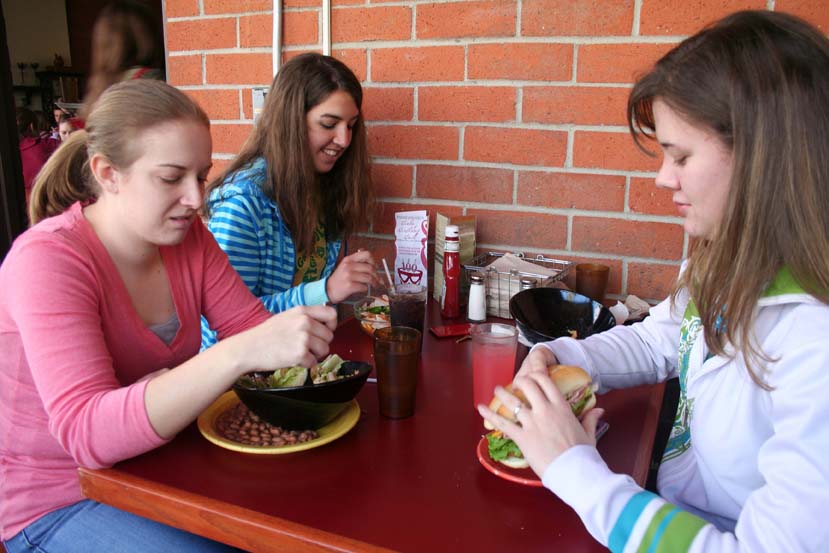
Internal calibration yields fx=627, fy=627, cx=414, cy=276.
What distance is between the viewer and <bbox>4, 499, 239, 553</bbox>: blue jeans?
0.97m

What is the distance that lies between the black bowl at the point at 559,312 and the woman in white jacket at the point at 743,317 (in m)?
0.53

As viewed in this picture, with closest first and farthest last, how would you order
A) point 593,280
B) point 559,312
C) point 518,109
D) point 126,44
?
point 559,312 → point 593,280 → point 518,109 → point 126,44

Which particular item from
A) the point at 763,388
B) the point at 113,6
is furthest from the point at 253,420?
the point at 113,6

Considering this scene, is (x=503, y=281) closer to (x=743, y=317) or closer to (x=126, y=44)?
(x=743, y=317)

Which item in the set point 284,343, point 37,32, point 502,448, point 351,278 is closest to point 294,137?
point 351,278

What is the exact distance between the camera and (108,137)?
1.17 meters

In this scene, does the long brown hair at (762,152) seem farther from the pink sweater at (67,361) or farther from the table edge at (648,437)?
the pink sweater at (67,361)

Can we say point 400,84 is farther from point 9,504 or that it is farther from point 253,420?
point 9,504

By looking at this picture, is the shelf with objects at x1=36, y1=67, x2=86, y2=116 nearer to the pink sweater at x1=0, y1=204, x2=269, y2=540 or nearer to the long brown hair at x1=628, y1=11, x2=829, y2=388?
the pink sweater at x1=0, y1=204, x2=269, y2=540

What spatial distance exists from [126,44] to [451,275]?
192cm

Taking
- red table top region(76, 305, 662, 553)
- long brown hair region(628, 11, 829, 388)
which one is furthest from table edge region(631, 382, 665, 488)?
long brown hair region(628, 11, 829, 388)

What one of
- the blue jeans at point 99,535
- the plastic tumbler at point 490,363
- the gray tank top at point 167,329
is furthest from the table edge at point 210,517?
the plastic tumbler at point 490,363

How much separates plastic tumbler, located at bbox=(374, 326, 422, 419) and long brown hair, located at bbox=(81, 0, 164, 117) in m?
1.93

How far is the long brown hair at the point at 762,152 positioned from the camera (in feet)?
2.52
